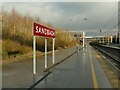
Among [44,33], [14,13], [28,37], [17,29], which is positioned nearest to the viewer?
[44,33]

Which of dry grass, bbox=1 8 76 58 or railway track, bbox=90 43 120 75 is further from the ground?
dry grass, bbox=1 8 76 58

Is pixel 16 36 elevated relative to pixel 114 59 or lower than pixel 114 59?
elevated

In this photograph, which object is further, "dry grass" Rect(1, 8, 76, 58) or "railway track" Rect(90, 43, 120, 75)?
"dry grass" Rect(1, 8, 76, 58)

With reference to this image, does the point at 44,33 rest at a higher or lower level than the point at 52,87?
higher

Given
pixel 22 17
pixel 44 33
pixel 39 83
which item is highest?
pixel 22 17

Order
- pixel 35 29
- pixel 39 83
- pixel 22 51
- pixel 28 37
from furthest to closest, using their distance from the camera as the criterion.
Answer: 1. pixel 28 37
2. pixel 22 51
3. pixel 35 29
4. pixel 39 83

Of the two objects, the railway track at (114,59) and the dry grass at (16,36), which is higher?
the dry grass at (16,36)

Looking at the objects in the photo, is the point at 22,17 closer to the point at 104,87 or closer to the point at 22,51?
the point at 22,51

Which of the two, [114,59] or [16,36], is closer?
[114,59]

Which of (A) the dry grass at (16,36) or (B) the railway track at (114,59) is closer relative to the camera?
(B) the railway track at (114,59)

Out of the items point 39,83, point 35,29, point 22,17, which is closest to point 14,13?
point 22,17

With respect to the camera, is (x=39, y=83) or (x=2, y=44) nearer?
(x=39, y=83)

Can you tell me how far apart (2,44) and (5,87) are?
53.8ft

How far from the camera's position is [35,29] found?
1579 centimetres
